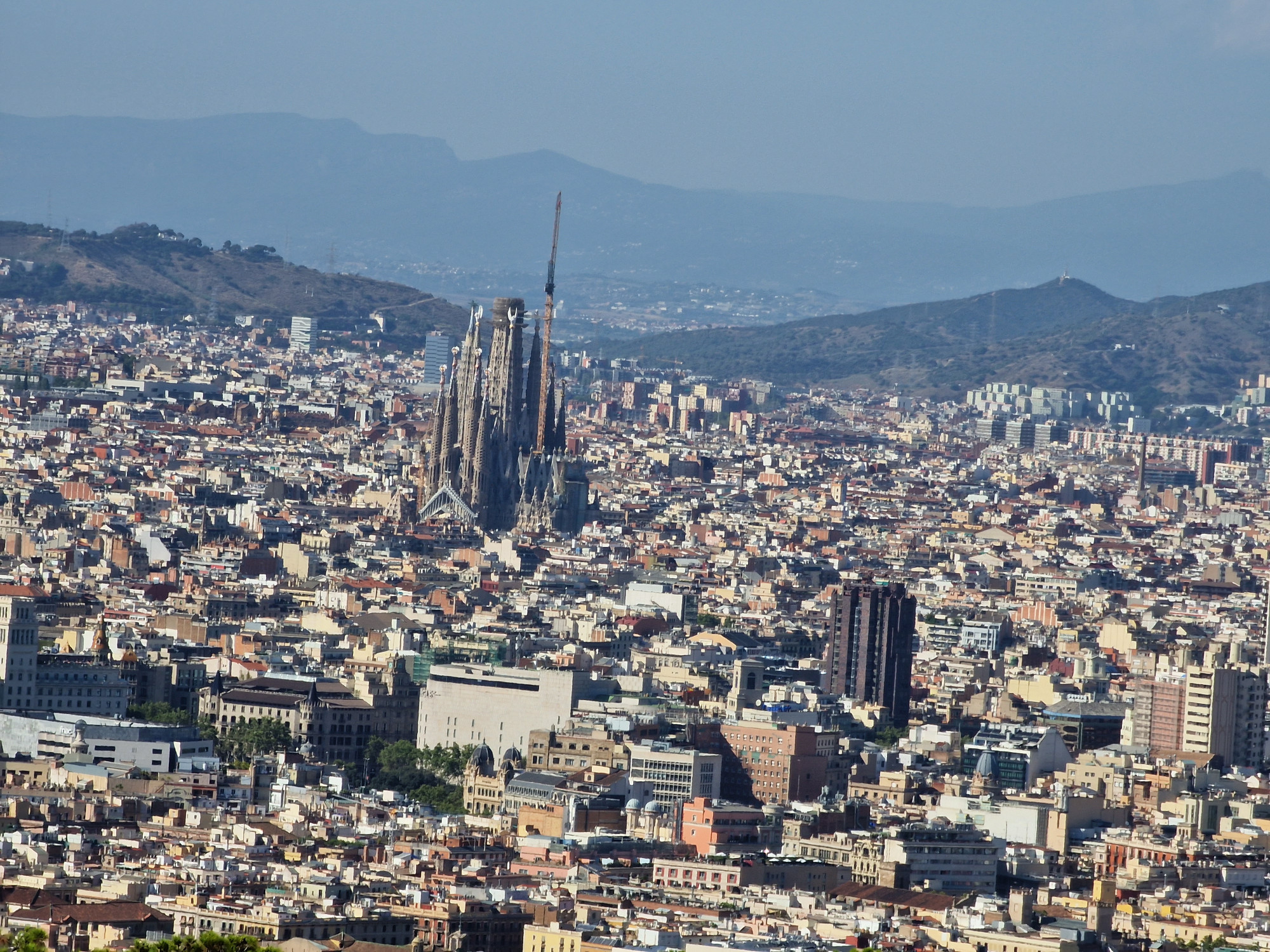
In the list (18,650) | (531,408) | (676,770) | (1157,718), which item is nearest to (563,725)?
(676,770)

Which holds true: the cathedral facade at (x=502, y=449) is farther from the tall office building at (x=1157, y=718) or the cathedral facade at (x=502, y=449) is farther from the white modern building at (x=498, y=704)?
the white modern building at (x=498, y=704)

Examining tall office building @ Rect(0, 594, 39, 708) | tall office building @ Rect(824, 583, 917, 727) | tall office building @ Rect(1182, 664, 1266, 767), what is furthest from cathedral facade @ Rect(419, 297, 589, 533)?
tall office building @ Rect(0, 594, 39, 708)

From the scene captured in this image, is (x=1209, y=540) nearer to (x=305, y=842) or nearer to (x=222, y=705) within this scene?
(x=222, y=705)

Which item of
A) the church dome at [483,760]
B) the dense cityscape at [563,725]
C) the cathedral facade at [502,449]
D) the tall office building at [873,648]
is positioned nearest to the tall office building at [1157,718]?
the dense cityscape at [563,725]

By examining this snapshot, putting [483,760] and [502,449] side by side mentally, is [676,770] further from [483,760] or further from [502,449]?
[502,449]

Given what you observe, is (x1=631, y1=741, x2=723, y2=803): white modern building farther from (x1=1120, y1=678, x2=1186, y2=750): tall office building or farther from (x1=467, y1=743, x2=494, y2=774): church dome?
(x1=1120, y1=678, x2=1186, y2=750): tall office building

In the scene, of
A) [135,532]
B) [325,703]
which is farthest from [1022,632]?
[325,703]
